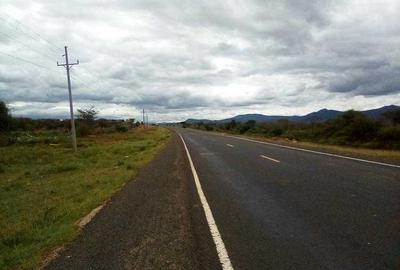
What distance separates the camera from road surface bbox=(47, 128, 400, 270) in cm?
534

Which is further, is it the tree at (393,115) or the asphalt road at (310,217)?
the tree at (393,115)

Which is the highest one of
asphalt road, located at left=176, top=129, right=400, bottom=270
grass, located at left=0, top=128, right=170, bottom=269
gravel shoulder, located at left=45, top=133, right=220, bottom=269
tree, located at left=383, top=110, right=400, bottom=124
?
tree, located at left=383, top=110, right=400, bottom=124

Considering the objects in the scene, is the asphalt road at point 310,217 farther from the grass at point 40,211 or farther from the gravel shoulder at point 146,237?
the grass at point 40,211

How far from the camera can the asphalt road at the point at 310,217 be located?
17.3 ft

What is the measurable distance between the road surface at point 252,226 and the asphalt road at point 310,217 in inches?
Result: 0.5

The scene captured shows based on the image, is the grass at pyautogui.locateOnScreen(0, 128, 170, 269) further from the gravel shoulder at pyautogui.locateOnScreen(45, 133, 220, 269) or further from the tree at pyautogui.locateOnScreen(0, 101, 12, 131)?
the tree at pyautogui.locateOnScreen(0, 101, 12, 131)

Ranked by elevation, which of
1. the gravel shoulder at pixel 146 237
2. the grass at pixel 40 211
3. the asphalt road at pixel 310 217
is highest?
the asphalt road at pixel 310 217

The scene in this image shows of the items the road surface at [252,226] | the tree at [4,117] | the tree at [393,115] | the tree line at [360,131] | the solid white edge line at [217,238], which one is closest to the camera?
the solid white edge line at [217,238]

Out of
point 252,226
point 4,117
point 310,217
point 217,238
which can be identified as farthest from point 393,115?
point 4,117

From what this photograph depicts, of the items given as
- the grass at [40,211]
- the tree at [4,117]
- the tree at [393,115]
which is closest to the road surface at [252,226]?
the grass at [40,211]

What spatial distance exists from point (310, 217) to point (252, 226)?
1.14 metres

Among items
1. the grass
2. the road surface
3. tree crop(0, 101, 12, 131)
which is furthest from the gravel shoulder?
tree crop(0, 101, 12, 131)

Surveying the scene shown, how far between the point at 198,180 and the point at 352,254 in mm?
7820

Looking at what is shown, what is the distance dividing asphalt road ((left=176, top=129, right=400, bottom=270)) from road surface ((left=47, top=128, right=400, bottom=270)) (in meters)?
0.01
